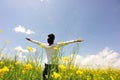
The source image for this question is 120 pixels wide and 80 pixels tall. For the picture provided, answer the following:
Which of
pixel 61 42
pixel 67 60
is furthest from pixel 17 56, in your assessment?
pixel 67 60

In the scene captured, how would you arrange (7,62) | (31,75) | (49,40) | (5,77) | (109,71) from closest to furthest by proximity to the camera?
(5,77), (31,75), (49,40), (7,62), (109,71)

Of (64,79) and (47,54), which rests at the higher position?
(47,54)

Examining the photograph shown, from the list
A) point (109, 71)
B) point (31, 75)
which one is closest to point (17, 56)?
point (31, 75)

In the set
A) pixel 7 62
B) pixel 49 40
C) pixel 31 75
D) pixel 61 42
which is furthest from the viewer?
pixel 7 62

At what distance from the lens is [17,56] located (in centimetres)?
721

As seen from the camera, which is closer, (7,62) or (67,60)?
(67,60)

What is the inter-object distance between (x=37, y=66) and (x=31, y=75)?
0.32m

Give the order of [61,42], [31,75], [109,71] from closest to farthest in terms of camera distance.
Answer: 1. [31,75]
2. [61,42]
3. [109,71]

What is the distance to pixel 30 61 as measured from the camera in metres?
5.61

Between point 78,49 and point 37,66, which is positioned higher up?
point 78,49

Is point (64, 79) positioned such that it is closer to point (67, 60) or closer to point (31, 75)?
point (67, 60)

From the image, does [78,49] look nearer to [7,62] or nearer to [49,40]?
[49,40]

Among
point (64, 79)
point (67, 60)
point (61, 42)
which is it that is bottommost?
point (64, 79)

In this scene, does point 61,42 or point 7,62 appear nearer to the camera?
point 61,42
